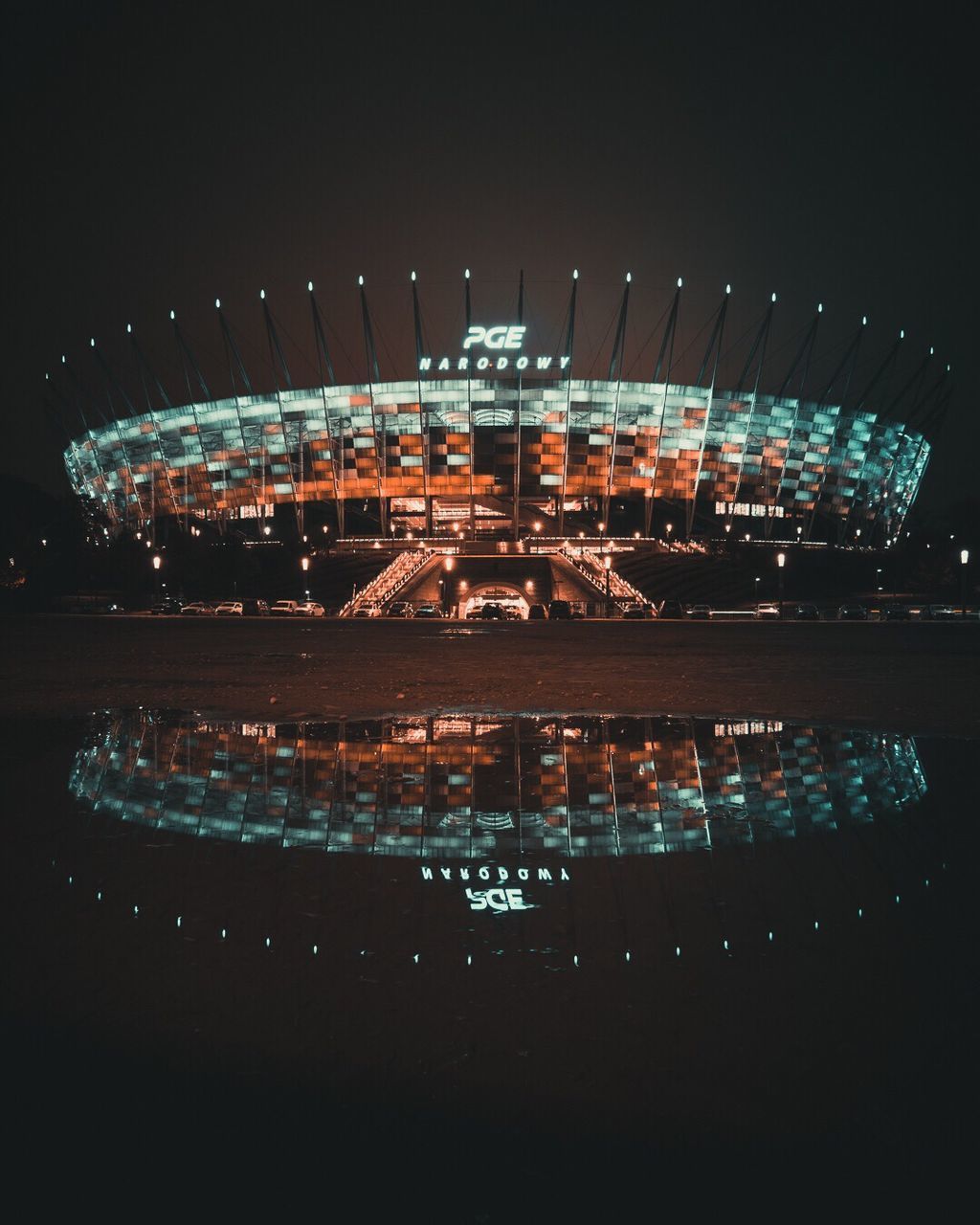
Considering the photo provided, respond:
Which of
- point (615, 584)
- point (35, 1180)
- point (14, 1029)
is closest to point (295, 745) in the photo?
point (14, 1029)

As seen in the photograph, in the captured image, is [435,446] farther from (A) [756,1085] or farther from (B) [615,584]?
(A) [756,1085]

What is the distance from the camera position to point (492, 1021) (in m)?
3.29

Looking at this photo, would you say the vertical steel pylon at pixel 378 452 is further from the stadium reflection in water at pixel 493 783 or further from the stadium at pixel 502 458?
the stadium reflection in water at pixel 493 783

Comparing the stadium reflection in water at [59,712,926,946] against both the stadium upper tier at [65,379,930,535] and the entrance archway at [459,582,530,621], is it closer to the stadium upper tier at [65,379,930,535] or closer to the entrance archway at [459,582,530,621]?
the entrance archway at [459,582,530,621]

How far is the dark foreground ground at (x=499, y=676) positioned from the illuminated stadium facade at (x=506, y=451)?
71.1 meters

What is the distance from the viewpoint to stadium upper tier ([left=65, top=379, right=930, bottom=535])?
103m

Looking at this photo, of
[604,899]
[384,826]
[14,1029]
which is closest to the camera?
[14,1029]

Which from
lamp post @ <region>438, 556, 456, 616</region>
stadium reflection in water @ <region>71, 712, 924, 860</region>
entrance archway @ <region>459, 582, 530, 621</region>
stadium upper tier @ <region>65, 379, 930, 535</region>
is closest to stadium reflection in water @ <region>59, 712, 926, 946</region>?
stadium reflection in water @ <region>71, 712, 924, 860</region>

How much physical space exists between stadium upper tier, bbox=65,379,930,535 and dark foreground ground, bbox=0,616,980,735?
74575 millimetres

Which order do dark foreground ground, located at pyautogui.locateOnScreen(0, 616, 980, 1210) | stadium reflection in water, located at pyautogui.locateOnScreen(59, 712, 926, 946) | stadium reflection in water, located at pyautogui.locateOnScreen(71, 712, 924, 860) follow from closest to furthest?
dark foreground ground, located at pyautogui.locateOnScreen(0, 616, 980, 1210), stadium reflection in water, located at pyautogui.locateOnScreen(59, 712, 926, 946), stadium reflection in water, located at pyautogui.locateOnScreen(71, 712, 924, 860)

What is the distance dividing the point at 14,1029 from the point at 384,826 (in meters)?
3.13

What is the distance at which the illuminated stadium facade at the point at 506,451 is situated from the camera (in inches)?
4021

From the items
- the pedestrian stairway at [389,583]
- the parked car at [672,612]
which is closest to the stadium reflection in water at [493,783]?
the parked car at [672,612]

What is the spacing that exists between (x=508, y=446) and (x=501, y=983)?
102 m
